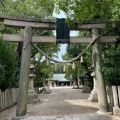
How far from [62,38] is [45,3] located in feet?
5.68

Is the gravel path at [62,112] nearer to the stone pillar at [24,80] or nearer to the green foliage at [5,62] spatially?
the stone pillar at [24,80]

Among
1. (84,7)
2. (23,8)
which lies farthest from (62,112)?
(23,8)

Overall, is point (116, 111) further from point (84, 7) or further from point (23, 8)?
point (23, 8)

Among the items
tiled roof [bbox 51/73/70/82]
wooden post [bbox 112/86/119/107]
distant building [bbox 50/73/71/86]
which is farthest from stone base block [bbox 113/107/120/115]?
distant building [bbox 50/73/71/86]

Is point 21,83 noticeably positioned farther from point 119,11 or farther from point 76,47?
point 76,47

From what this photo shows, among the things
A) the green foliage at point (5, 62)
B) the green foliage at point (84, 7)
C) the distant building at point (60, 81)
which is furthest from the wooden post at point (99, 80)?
the distant building at point (60, 81)

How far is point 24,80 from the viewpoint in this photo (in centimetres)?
669

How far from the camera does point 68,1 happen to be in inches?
229

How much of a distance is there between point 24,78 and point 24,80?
0.08 meters

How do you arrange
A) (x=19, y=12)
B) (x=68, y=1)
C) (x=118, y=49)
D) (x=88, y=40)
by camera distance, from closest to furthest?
(x=68, y=1) → (x=118, y=49) → (x=88, y=40) → (x=19, y=12)

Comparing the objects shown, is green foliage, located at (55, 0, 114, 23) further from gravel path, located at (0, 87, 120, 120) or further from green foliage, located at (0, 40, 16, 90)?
gravel path, located at (0, 87, 120, 120)

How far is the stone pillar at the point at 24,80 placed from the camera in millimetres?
6480

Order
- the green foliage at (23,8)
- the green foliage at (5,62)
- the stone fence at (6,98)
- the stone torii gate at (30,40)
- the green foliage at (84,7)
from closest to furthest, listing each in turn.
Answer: the green foliage at (84,7) → the stone torii gate at (30,40) → the green foliage at (5,62) → the stone fence at (6,98) → the green foliage at (23,8)

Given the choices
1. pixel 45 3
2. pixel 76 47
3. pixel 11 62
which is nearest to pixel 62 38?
pixel 45 3
